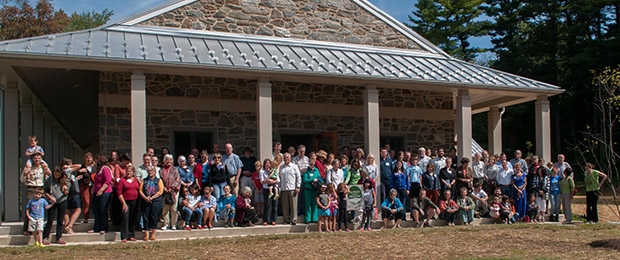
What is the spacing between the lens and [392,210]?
12.1 metres

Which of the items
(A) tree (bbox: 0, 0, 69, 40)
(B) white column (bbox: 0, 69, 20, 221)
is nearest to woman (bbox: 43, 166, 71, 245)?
(B) white column (bbox: 0, 69, 20, 221)

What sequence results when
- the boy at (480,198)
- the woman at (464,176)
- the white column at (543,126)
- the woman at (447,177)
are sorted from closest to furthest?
the woman at (447,177) → the woman at (464,176) → the boy at (480,198) → the white column at (543,126)

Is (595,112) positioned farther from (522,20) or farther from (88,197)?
(88,197)

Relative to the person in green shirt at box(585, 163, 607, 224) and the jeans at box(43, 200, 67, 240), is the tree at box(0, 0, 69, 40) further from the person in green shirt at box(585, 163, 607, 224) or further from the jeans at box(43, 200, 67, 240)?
the person in green shirt at box(585, 163, 607, 224)

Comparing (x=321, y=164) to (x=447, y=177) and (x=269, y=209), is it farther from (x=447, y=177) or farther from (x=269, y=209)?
(x=447, y=177)

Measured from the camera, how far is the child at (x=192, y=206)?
10.8m

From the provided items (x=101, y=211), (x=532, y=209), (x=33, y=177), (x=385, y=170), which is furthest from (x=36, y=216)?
(x=532, y=209)

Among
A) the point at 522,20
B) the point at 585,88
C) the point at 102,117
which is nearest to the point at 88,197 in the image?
the point at 102,117

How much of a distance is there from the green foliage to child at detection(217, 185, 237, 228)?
3604 centimetres

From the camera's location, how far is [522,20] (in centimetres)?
3672

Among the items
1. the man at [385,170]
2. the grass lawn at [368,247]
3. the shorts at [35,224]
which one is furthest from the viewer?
the man at [385,170]

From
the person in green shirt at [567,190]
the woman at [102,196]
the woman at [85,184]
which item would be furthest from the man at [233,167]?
the person in green shirt at [567,190]

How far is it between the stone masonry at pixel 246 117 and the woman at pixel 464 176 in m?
3.10

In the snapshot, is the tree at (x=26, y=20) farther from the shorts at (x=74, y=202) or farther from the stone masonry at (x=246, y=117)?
the shorts at (x=74, y=202)
